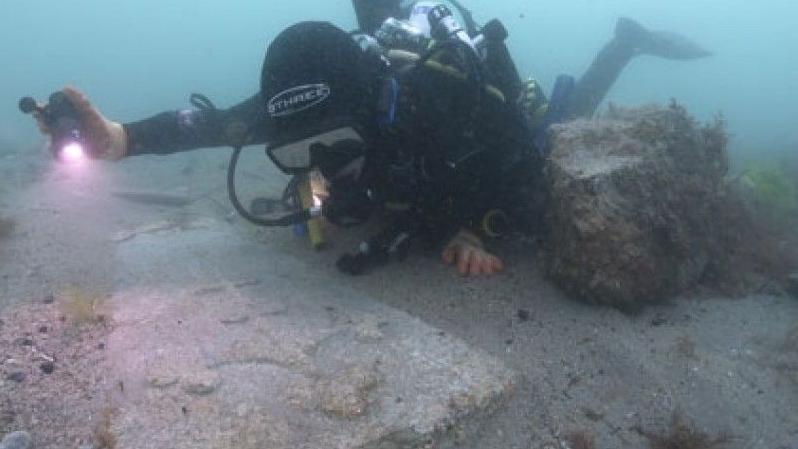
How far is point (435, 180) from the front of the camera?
172 inches

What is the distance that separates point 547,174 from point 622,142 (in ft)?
2.12

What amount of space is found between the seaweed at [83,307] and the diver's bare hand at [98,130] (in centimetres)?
109

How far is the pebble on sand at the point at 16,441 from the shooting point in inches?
97.1

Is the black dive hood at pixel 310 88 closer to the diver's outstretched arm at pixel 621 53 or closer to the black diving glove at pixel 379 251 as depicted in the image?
the black diving glove at pixel 379 251

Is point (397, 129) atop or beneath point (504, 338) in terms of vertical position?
atop

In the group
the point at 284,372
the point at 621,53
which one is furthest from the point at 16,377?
the point at 621,53

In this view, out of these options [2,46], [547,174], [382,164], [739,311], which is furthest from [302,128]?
[2,46]

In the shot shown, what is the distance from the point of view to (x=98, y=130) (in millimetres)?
4199

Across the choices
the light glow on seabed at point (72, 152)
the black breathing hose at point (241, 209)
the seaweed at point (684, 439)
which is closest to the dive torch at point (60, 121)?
the light glow on seabed at point (72, 152)

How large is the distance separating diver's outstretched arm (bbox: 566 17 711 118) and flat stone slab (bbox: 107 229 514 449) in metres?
8.35

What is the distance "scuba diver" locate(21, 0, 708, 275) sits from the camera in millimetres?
3943

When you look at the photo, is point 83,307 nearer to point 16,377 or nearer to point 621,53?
point 16,377

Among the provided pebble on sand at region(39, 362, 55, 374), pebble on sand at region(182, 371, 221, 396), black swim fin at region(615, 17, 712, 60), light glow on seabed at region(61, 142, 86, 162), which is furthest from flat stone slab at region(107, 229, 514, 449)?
black swim fin at region(615, 17, 712, 60)

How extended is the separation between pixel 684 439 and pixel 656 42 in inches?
478
